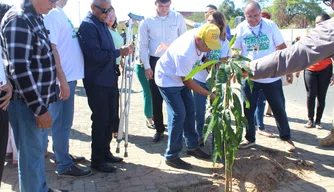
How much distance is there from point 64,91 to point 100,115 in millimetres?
520

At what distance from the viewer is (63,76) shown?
3.25 m

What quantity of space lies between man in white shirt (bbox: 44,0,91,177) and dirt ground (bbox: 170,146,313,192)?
1.31 metres

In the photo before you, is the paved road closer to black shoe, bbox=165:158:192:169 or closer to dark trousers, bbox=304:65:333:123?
black shoe, bbox=165:158:192:169

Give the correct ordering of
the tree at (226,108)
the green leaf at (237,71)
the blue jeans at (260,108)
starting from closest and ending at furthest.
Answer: the green leaf at (237,71)
the tree at (226,108)
the blue jeans at (260,108)

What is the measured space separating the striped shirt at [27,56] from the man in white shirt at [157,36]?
7.71ft

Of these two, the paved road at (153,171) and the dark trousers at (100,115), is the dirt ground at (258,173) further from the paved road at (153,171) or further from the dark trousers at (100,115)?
the dark trousers at (100,115)

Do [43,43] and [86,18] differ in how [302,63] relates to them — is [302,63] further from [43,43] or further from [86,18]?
[86,18]

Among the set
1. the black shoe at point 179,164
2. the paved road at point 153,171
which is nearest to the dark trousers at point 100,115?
the paved road at point 153,171

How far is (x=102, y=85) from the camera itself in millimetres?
3553

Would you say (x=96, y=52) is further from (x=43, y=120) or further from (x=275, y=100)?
(x=275, y=100)

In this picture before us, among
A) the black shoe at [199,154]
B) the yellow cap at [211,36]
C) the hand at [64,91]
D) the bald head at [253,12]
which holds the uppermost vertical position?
the bald head at [253,12]

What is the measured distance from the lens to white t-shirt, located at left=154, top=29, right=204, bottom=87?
139 inches

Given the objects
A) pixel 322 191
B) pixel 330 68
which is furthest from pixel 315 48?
pixel 330 68

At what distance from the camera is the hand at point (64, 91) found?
10.6 ft
